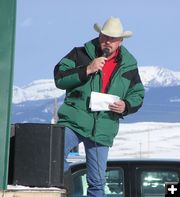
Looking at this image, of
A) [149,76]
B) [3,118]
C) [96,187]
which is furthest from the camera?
[149,76]

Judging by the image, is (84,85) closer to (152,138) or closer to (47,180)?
(47,180)

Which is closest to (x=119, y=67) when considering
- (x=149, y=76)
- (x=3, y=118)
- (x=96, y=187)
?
(x=96, y=187)

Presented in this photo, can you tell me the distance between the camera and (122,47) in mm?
5461

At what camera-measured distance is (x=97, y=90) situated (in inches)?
208

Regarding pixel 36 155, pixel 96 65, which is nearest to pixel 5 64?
pixel 36 155

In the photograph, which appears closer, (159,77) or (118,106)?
(118,106)

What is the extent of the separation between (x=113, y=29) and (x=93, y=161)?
942 millimetres

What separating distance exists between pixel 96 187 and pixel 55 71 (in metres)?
0.87

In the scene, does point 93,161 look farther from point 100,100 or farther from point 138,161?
point 138,161

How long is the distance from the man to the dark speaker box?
0.49m

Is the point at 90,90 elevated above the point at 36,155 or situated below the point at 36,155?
above

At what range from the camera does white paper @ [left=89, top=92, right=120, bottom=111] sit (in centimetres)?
520

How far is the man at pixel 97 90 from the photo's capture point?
521cm

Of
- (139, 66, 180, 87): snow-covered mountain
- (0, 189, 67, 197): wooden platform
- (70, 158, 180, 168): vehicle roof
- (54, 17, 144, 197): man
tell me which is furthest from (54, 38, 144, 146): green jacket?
(139, 66, 180, 87): snow-covered mountain
